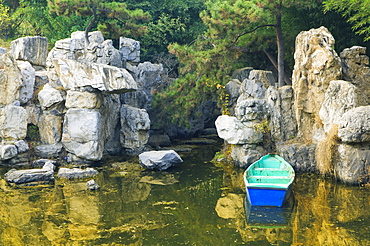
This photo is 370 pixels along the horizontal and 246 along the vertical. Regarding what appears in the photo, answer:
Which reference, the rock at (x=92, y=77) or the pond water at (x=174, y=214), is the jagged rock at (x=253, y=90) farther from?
the rock at (x=92, y=77)

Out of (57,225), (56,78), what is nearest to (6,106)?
(56,78)

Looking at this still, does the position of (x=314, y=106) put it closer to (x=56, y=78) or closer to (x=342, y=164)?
(x=342, y=164)

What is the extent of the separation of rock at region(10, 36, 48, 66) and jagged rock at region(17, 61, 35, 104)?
105cm

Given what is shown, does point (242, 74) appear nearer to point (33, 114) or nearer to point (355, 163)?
point (355, 163)

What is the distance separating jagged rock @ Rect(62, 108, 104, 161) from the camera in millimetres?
14594

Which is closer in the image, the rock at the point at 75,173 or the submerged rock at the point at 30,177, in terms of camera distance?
the submerged rock at the point at 30,177

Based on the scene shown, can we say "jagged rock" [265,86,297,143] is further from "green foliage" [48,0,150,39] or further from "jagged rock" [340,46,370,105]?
"green foliage" [48,0,150,39]

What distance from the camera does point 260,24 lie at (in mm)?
17703

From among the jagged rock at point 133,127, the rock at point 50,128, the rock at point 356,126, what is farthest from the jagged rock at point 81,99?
the rock at point 356,126

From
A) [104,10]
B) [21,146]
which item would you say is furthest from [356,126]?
[21,146]

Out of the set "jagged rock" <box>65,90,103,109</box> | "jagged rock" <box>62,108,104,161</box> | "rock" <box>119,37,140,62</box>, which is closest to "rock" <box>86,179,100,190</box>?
"jagged rock" <box>62,108,104,161</box>

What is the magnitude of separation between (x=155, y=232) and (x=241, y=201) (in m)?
2.98

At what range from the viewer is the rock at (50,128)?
1537 centimetres

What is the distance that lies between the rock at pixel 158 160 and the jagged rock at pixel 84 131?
1.75 meters
